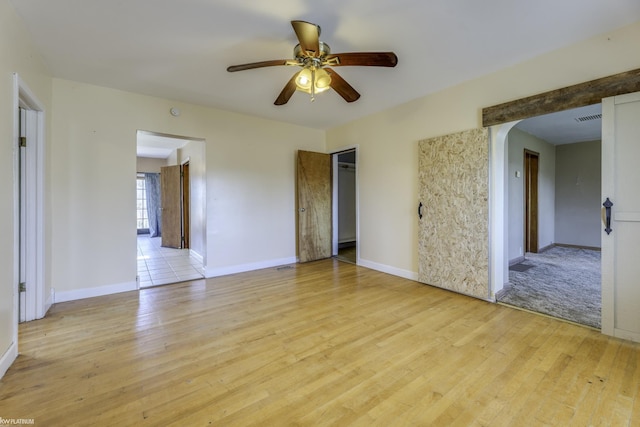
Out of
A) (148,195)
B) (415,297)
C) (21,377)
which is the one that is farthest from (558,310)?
(148,195)

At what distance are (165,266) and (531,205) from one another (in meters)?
7.71

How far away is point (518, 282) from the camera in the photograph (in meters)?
3.73

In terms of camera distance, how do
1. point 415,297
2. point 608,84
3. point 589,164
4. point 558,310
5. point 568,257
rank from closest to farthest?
point 608,84 → point 558,310 → point 415,297 → point 568,257 → point 589,164

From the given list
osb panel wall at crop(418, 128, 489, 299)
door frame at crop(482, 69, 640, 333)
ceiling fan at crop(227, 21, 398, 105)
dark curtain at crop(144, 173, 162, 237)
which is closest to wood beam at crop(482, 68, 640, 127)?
door frame at crop(482, 69, 640, 333)

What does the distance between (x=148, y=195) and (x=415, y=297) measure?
372 inches

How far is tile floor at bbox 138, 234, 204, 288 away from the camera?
4043mm

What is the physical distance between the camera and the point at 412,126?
12.5 ft

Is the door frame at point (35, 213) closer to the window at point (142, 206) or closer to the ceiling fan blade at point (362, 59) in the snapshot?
the ceiling fan blade at point (362, 59)

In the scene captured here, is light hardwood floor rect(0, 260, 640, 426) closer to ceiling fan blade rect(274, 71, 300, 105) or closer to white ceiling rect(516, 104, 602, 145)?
ceiling fan blade rect(274, 71, 300, 105)

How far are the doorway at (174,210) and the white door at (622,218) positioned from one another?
186 inches

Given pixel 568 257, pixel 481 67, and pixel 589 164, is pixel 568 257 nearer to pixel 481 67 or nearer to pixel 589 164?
pixel 589 164

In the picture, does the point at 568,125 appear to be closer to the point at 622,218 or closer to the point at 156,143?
the point at 622,218

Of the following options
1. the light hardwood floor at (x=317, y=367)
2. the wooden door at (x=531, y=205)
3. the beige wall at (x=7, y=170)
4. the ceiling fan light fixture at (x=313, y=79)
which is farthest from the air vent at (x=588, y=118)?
the beige wall at (x=7, y=170)

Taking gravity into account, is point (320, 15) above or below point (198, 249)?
above
